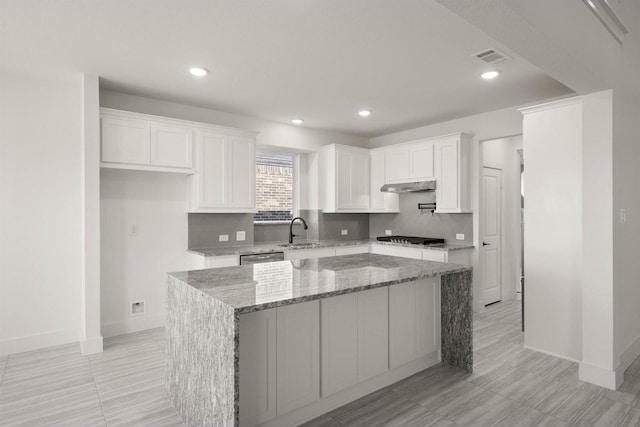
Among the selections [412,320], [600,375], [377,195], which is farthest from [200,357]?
[377,195]

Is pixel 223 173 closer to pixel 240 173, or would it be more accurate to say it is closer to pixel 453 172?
pixel 240 173

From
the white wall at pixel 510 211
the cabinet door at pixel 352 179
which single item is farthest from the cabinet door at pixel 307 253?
the white wall at pixel 510 211

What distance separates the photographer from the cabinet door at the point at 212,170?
4102mm

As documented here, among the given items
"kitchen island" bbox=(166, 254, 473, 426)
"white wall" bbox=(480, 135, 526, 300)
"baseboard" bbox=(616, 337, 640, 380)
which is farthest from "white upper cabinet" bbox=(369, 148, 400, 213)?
"baseboard" bbox=(616, 337, 640, 380)

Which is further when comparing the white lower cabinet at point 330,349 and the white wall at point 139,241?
the white wall at point 139,241

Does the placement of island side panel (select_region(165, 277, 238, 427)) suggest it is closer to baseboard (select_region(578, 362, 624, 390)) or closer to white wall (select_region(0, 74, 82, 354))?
white wall (select_region(0, 74, 82, 354))

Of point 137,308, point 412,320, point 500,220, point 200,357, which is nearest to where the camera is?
point 200,357

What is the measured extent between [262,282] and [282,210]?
3.35m

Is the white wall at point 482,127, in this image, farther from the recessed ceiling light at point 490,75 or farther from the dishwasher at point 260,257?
the dishwasher at point 260,257

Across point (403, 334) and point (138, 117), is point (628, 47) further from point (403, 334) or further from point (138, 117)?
point (138, 117)

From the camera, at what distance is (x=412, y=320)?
2.84 metres

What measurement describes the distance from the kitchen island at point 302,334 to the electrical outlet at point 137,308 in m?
1.76

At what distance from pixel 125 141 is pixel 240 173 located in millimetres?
1264

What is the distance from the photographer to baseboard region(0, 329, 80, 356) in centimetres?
333
